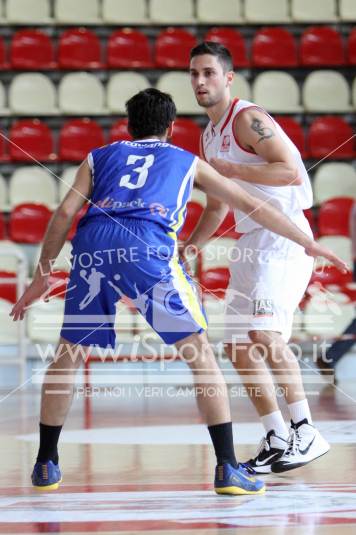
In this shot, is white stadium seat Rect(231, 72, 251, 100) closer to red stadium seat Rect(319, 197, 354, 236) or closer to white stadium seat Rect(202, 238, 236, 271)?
red stadium seat Rect(319, 197, 354, 236)

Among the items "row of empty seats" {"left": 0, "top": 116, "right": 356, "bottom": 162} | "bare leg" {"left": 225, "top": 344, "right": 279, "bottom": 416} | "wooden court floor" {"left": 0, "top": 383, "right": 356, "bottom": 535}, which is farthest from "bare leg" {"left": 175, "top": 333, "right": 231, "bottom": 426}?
"row of empty seats" {"left": 0, "top": 116, "right": 356, "bottom": 162}

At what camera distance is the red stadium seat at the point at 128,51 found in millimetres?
10805

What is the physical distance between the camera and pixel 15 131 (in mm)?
10195

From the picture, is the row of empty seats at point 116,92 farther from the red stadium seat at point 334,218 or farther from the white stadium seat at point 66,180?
the red stadium seat at point 334,218

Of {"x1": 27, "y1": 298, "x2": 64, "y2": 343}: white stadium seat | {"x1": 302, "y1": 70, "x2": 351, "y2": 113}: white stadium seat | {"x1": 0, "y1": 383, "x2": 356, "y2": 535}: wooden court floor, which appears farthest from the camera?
{"x1": 302, "y1": 70, "x2": 351, "y2": 113}: white stadium seat

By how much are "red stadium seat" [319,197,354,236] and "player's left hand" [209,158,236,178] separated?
581 centimetres

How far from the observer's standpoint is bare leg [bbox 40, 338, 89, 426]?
3486 millimetres

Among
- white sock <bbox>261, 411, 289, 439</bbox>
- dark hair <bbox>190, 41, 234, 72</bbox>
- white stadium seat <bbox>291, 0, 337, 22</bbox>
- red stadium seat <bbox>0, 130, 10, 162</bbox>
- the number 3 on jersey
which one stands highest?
white stadium seat <bbox>291, 0, 337, 22</bbox>

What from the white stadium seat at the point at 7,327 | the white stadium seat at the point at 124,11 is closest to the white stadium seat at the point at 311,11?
the white stadium seat at the point at 124,11

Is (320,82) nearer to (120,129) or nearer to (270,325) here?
(120,129)

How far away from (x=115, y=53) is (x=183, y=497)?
27.0ft

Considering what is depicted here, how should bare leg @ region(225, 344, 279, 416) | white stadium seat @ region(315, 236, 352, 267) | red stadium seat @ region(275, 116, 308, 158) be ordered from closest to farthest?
bare leg @ region(225, 344, 279, 416)
white stadium seat @ region(315, 236, 352, 267)
red stadium seat @ region(275, 116, 308, 158)

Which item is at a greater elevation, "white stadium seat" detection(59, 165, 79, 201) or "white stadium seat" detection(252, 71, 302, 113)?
"white stadium seat" detection(252, 71, 302, 113)

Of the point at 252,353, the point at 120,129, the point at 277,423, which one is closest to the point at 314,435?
the point at 277,423
